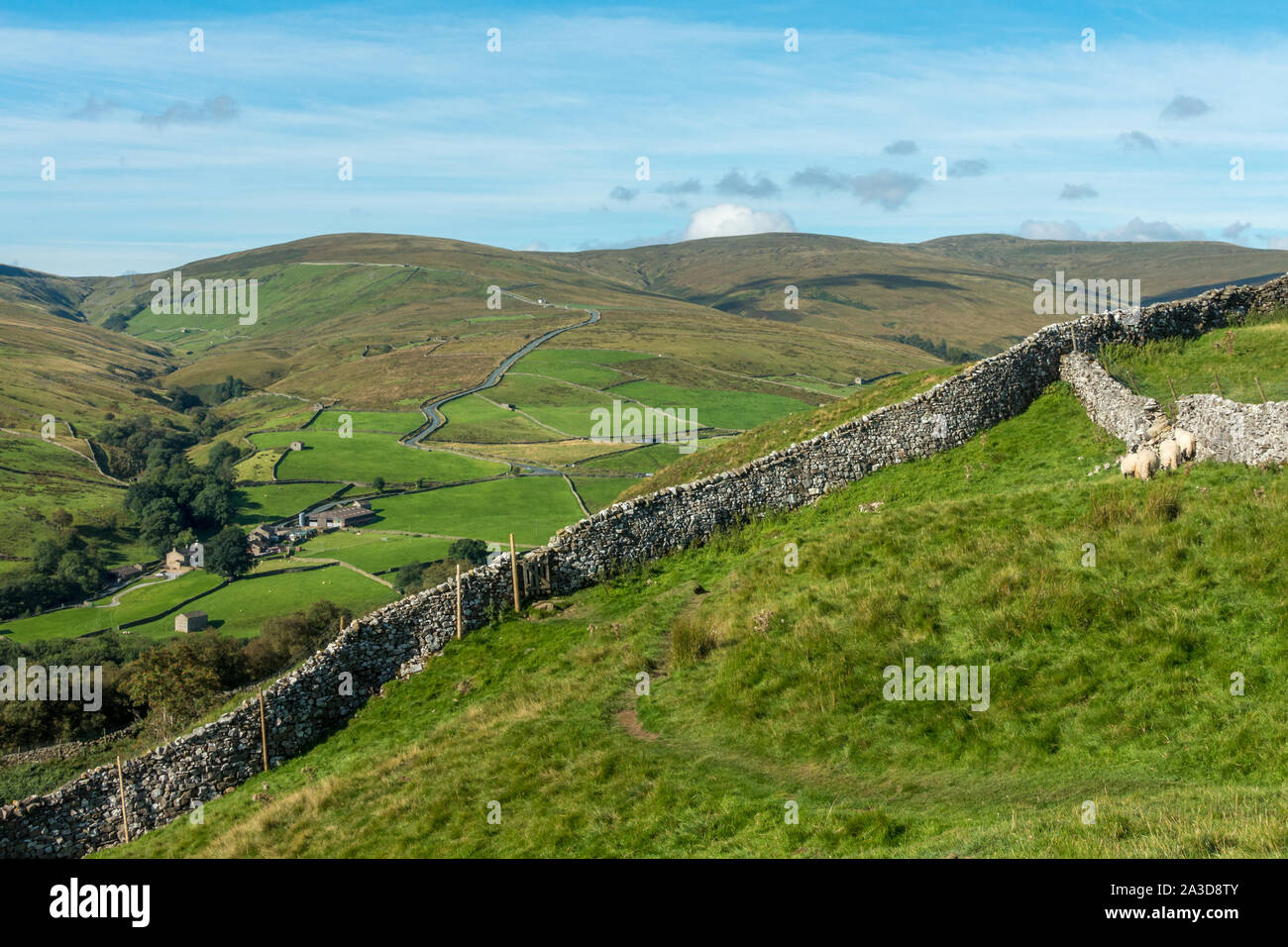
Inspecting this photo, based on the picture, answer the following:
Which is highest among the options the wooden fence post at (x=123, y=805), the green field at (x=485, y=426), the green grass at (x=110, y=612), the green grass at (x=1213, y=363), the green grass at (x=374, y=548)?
the green grass at (x=1213, y=363)

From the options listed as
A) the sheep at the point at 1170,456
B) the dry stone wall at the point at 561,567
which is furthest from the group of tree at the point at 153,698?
the sheep at the point at 1170,456

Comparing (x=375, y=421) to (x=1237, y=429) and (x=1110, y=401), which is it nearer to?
(x=1110, y=401)

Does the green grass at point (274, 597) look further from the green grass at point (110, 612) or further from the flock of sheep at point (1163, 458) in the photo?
the flock of sheep at point (1163, 458)

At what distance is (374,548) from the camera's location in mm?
102312

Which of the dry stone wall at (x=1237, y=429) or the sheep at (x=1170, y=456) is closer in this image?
the dry stone wall at (x=1237, y=429)

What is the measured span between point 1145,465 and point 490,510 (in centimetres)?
10210

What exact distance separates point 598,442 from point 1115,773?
478 ft

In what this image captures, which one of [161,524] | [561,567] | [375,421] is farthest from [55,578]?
[561,567]

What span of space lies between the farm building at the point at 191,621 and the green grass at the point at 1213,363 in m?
82.4

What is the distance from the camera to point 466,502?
4742 inches

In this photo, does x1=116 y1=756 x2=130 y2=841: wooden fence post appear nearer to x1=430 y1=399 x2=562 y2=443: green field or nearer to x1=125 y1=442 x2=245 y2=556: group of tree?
x1=125 y1=442 x2=245 y2=556: group of tree

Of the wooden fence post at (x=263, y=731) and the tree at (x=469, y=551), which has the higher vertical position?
the wooden fence post at (x=263, y=731)

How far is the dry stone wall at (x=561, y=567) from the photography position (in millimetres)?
19312

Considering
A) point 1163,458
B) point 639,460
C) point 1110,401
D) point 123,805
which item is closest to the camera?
point 123,805
